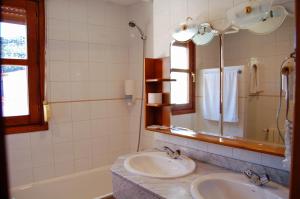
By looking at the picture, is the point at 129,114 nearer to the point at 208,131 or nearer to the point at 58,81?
the point at 58,81

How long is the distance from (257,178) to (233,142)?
0.94 feet

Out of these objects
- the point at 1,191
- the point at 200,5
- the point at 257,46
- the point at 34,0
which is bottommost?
the point at 1,191

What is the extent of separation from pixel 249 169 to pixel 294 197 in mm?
953

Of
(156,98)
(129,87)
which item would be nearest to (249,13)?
(156,98)

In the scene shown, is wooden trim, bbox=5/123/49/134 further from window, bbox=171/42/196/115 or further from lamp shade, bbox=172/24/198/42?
lamp shade, bbox=172/24/198/42

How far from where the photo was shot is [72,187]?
247cm

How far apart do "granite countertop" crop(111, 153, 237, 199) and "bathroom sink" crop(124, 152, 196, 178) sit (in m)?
0.07

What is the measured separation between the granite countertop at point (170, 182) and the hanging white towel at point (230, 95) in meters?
0.37

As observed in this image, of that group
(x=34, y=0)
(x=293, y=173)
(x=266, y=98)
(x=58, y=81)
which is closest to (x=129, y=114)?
(x=58, y=81)

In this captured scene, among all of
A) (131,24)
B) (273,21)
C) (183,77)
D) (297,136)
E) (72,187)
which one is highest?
(131,24)

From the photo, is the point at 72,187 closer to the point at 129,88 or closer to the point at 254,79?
the point at 129,88

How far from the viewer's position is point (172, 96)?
77.9 inches

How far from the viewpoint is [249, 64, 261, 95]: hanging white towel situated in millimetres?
1415

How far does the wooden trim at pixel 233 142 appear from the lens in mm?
1288
